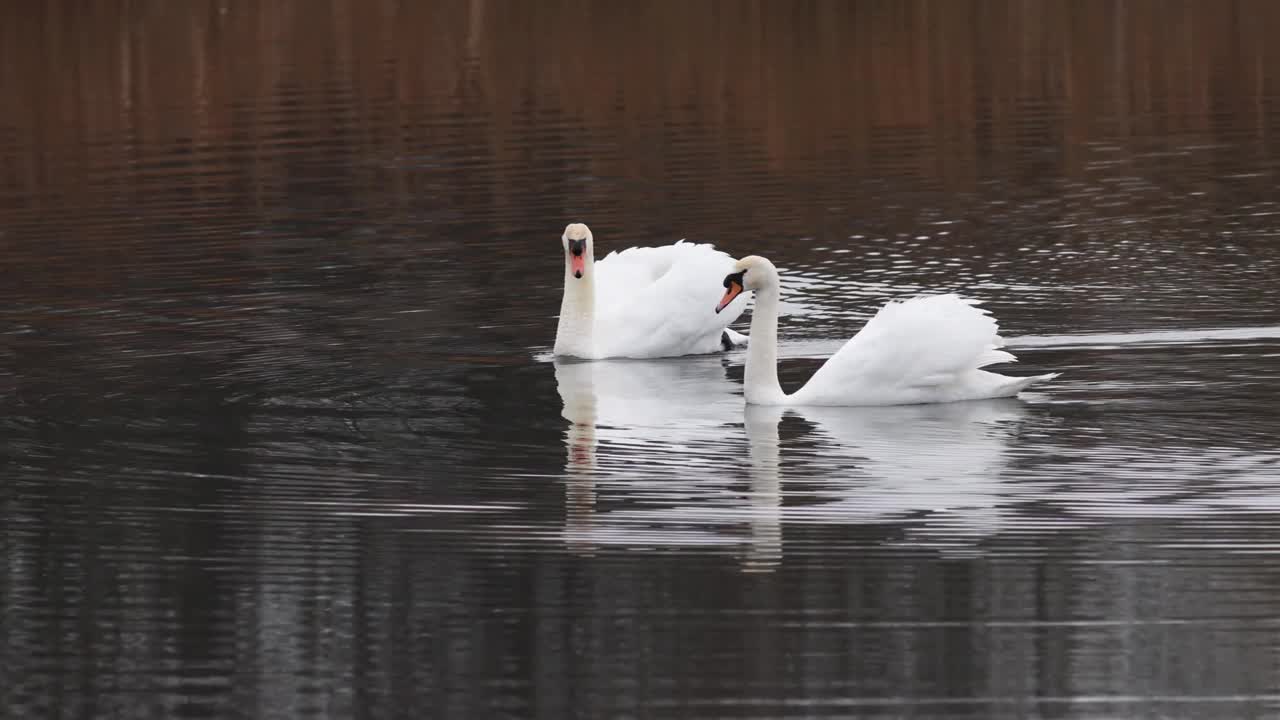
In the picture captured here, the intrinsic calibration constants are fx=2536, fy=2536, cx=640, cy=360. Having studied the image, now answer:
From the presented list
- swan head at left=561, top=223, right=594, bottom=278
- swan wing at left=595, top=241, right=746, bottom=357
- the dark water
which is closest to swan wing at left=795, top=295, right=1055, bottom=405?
the dark water

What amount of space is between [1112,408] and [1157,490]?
2356mm

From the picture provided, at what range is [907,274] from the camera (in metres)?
20.5

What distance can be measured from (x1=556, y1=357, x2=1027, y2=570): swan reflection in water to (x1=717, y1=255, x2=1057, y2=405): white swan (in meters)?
0.09

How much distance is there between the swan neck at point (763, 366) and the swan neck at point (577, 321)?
224cm

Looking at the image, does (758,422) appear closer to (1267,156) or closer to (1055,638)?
(1055,638)

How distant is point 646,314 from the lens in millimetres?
17328

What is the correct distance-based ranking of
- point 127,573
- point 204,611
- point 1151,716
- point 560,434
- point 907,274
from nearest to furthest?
1. point 1151,716
2. point 204,611
3. point 127,573
4. point 560,434
5. point 907,274

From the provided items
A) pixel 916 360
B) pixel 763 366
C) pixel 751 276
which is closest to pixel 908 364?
pixel 916 360

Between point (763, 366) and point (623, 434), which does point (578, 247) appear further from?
point (623, 434)

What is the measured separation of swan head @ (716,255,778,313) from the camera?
15.5 meters

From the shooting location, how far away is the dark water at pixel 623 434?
30.6ft

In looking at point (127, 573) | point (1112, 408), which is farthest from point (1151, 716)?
point (1112, 408)

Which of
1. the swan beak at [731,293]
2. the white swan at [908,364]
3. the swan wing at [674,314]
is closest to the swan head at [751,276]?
the swan beak at [731,293]

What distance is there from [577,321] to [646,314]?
476mm
